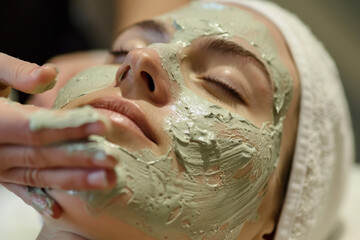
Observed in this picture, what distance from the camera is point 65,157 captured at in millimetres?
500

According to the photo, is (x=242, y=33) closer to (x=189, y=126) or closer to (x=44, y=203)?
(x=189, y=126)

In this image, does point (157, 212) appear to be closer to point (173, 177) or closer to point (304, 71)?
point (173, 177)

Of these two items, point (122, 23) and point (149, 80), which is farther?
point (122, 23)

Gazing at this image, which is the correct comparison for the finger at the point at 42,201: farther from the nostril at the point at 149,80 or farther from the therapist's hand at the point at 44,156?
the nostril at the point at 149,80

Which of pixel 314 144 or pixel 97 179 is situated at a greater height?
pixel 314 144

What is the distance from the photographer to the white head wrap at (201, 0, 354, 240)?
888mm

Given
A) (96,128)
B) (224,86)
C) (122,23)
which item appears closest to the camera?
(96,128)

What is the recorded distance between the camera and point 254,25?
2.99 feet

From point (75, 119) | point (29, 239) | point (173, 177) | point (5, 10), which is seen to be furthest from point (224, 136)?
point (5, 10)

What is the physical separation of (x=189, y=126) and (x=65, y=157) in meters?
0.23

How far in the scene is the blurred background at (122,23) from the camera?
58.1 inches

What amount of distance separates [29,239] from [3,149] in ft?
1.87

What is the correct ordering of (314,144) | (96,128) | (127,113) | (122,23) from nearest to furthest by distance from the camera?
(96,128) → (127,113) → (314,144) → (122,23)

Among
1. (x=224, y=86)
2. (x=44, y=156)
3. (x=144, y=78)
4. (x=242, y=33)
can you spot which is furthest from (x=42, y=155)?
(x=242, y=33)
